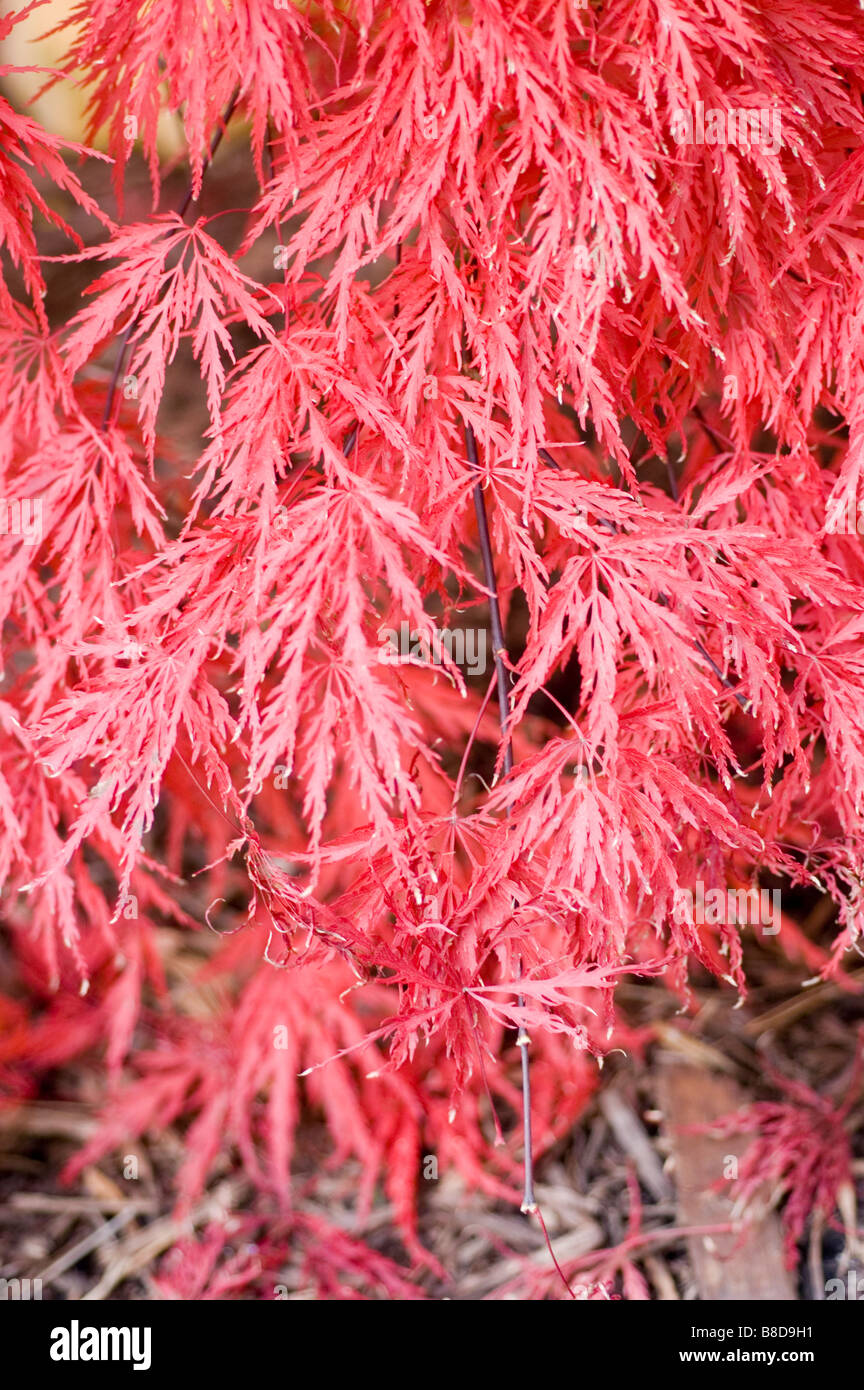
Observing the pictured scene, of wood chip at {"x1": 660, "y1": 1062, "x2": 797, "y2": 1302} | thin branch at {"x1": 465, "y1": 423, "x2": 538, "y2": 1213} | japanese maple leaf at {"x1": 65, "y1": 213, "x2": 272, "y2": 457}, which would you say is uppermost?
japanese maple leaf at {"x1": 65, "y1": 213, "x2": 272, "y2": 457}

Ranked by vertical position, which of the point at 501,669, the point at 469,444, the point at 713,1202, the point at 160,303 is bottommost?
the point at 713,1202

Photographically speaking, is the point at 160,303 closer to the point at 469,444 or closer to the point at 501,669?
the point at 469,444

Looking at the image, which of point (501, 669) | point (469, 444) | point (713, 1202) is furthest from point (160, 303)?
point (713, 1202)

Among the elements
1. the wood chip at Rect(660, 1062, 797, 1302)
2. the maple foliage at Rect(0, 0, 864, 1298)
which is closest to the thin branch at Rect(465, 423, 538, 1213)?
the maple foliage at Rect(0, 0, 864, 1298)

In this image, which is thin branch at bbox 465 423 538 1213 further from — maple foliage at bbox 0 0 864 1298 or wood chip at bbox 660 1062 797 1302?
wood chip at bbox 660 1062 797 1302

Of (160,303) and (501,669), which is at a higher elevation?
(160,303)

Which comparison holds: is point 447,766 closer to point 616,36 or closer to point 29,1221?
point 29,1221

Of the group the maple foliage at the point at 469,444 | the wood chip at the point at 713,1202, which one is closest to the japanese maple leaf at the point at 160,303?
the maple foliage at the point at 469,444

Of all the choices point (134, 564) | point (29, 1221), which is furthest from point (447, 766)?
point (134, 564)

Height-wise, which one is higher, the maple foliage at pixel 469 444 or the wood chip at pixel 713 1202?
the maple foliage at pixel 469 444

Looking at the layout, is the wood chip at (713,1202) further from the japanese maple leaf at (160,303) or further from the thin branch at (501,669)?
the japanese maple leaf at (160,303)

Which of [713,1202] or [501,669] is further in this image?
[713,1202]

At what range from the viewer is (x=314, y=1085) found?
1.77 meters

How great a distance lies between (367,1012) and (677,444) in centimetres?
114
